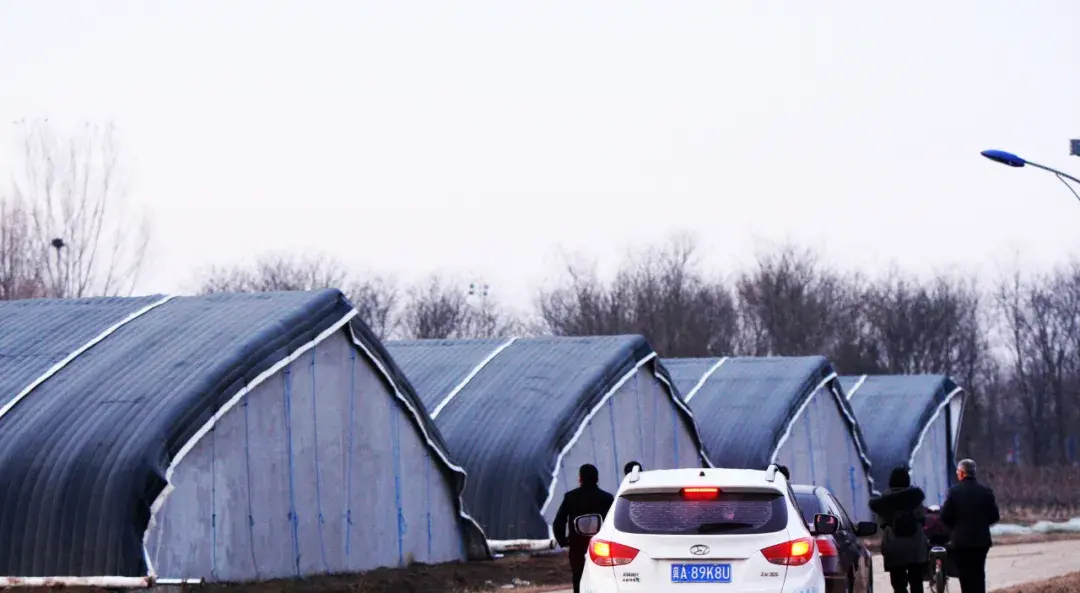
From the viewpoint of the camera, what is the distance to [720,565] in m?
12.9

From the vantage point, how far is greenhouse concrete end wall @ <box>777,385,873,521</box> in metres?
44.5

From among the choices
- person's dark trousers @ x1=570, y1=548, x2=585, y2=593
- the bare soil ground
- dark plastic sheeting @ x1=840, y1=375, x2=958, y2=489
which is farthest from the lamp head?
dark plastic sheeting @ x1=840, y1=375, x2=958, y2=489

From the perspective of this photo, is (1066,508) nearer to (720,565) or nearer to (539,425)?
(539,425)

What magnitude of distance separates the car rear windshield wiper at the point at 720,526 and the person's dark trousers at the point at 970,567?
224 inches

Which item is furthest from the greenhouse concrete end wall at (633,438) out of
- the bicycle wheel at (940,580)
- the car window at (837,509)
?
the car window at (837,509)

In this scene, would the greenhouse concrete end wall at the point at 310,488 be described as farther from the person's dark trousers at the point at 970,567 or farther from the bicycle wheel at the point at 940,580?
the person's dark trousers at the point at 970,567

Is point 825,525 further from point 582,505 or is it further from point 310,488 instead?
point 310,488

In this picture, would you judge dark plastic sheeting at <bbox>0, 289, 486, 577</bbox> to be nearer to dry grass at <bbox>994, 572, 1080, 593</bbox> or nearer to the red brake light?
the red brake light

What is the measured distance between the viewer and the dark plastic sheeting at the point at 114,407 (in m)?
21.7

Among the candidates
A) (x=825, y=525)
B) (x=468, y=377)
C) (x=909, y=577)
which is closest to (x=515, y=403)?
(x=468, y=377)

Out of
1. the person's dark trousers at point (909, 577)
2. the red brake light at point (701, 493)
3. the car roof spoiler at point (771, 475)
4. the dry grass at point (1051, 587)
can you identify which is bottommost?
the dry grass at point (1051, 587)

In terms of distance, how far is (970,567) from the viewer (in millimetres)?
17891

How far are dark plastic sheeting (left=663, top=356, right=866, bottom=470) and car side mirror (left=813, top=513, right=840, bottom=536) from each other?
87.6 feet

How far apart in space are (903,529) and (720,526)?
6.39m
